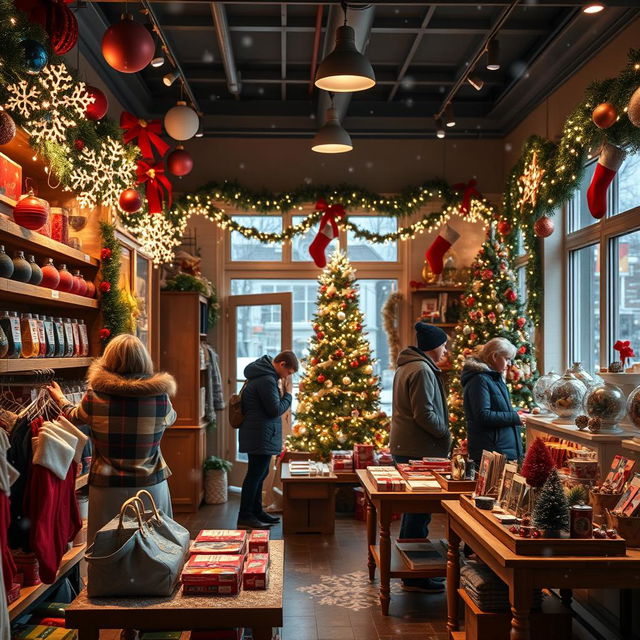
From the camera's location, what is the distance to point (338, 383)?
8242mm

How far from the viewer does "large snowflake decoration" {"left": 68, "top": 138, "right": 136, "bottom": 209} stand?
4766 millimetres

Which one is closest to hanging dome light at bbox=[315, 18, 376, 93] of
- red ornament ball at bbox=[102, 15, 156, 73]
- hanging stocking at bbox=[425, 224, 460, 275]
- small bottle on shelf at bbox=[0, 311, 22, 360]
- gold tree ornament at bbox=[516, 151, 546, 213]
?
red ornament ball at bbox=[102, 15, 156, 73]

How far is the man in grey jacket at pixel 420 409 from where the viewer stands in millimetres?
5363

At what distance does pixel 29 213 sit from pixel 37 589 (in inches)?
69.5

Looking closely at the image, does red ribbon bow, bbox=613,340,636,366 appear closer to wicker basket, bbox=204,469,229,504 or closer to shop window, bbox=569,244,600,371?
shop window, bbox=569,244,600,371

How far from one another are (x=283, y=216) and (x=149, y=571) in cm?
695

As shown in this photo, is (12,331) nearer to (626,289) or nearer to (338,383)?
(626,289)

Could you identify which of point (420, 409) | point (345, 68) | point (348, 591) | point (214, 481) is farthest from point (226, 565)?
point (214, 481)

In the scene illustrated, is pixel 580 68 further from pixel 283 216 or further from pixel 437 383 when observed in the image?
pixel 283 216

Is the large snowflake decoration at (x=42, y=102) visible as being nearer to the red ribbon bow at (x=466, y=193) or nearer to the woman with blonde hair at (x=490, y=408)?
the woman with blonde hair at (x=490, y=408)

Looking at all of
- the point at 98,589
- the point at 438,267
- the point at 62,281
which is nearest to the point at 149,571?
the point at 98,589

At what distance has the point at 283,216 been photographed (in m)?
9.30

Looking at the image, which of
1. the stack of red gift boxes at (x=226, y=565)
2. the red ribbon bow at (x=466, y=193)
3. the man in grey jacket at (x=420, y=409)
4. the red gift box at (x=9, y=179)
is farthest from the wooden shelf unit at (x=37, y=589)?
the red ribbon bow at (x=466, y=193)

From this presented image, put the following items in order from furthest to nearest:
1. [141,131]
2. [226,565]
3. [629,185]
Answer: [141,131] → [629,185] → [226,565]
